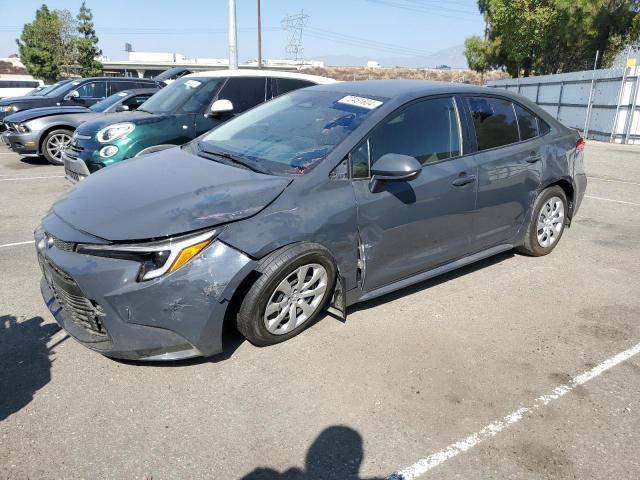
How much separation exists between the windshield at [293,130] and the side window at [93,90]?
9730 millimetres

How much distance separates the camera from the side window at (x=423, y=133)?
360cm

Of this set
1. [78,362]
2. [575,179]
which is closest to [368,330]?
[78,362]

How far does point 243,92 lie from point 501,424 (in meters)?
5.95

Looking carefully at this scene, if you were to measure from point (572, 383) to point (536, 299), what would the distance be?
1.24 meters

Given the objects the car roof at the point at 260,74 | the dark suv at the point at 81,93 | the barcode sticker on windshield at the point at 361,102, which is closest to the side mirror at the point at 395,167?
the barcode sticker on windshield at the point at 361,102

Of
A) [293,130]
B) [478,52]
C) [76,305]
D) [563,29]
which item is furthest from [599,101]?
[478,52]

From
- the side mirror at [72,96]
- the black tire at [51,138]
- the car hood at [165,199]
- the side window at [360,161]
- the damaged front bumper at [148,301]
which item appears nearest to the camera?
the damaged front bumper at [148,301]

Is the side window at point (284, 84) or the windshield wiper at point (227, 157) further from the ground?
the side window at point (284, 84)

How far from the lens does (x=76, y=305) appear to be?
9.53 feet

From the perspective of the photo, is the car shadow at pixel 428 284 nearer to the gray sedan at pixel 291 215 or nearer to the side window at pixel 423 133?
the gray sedan at pixel 291 215

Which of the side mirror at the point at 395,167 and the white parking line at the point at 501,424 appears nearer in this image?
the white parking line at the point at 501,424

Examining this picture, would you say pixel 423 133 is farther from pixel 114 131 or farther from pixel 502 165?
pixel 114 131

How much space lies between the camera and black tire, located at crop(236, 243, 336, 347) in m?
2.99

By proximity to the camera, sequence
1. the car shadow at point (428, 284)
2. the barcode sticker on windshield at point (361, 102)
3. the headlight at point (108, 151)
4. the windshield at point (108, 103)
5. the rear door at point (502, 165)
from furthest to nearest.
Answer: the windshield at point (108, 103), the headlight at point (108, 151), the rear door at point (502, 165), the car shadow at point (428, 284), the barcode sticker on windshield at point (361, 102)
